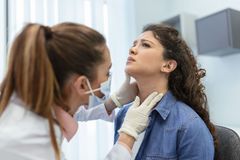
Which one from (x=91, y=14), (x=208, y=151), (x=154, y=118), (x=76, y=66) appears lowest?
(x=208, y=151)

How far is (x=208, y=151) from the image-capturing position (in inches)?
45.7

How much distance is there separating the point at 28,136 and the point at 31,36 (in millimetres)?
281

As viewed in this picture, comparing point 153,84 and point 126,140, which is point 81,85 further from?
point 153,84

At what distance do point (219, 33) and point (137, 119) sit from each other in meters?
1.19

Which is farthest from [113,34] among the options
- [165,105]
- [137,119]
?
[137,119]

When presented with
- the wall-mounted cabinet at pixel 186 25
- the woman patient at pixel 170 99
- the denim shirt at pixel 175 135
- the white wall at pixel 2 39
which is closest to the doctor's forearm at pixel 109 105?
the woman patient at pixel 170 99

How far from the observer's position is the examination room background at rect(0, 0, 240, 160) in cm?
209

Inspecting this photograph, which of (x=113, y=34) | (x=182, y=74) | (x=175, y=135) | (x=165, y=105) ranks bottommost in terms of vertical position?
(x=175, y=135)

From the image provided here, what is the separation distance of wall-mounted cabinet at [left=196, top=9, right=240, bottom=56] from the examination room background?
8.2 inches

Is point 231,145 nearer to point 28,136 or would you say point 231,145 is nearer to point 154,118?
point 154,118

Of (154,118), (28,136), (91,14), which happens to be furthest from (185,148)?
(91,14)

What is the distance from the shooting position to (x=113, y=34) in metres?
2.49

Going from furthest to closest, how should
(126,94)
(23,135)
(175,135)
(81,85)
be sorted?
(126,94) < (175,135) < (81,85) < (23,135)

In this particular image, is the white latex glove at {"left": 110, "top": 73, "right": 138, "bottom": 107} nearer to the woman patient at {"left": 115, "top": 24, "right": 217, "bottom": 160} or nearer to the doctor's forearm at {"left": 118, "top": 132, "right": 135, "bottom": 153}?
the woman patient at {"left": 115, "top": 24, "right": 217, "bottom": 160}
